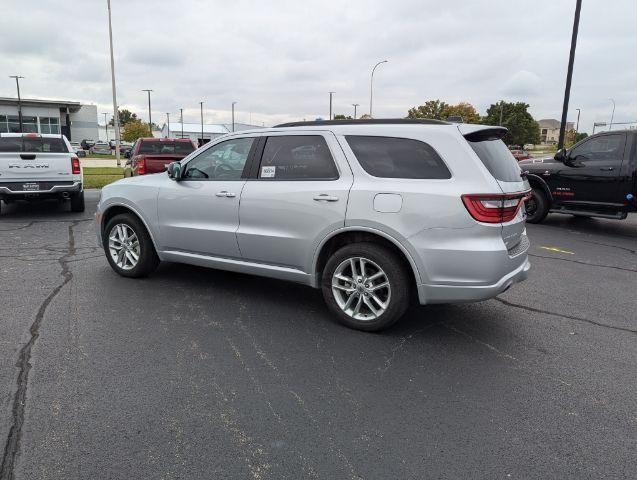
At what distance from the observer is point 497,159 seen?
413 centimetres

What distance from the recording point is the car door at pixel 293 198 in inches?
167

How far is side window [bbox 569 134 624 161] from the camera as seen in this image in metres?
9.24

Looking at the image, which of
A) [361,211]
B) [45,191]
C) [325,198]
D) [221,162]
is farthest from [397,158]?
[45,191]

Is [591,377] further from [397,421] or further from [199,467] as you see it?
[199,467]

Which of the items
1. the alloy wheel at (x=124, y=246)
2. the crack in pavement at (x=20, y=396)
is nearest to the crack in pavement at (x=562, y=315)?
the alloy wheel at (x=124, y=246)

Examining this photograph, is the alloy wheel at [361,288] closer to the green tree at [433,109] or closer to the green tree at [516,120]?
the green tree at [433,109]

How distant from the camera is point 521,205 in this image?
4.13 m

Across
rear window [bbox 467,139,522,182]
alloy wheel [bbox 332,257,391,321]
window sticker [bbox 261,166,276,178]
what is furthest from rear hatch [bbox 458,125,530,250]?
window sticker [bbox 261,166,276,178]

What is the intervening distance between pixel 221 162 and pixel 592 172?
→ 25.7 feet

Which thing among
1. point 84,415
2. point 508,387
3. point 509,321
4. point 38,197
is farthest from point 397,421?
point 38,197

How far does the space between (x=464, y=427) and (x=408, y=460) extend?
493 mm

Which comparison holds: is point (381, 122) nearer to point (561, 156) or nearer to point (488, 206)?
point (488, 206)

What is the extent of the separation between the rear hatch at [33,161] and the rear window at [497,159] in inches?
345

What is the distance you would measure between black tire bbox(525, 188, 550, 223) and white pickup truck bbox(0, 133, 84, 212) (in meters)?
9.76
